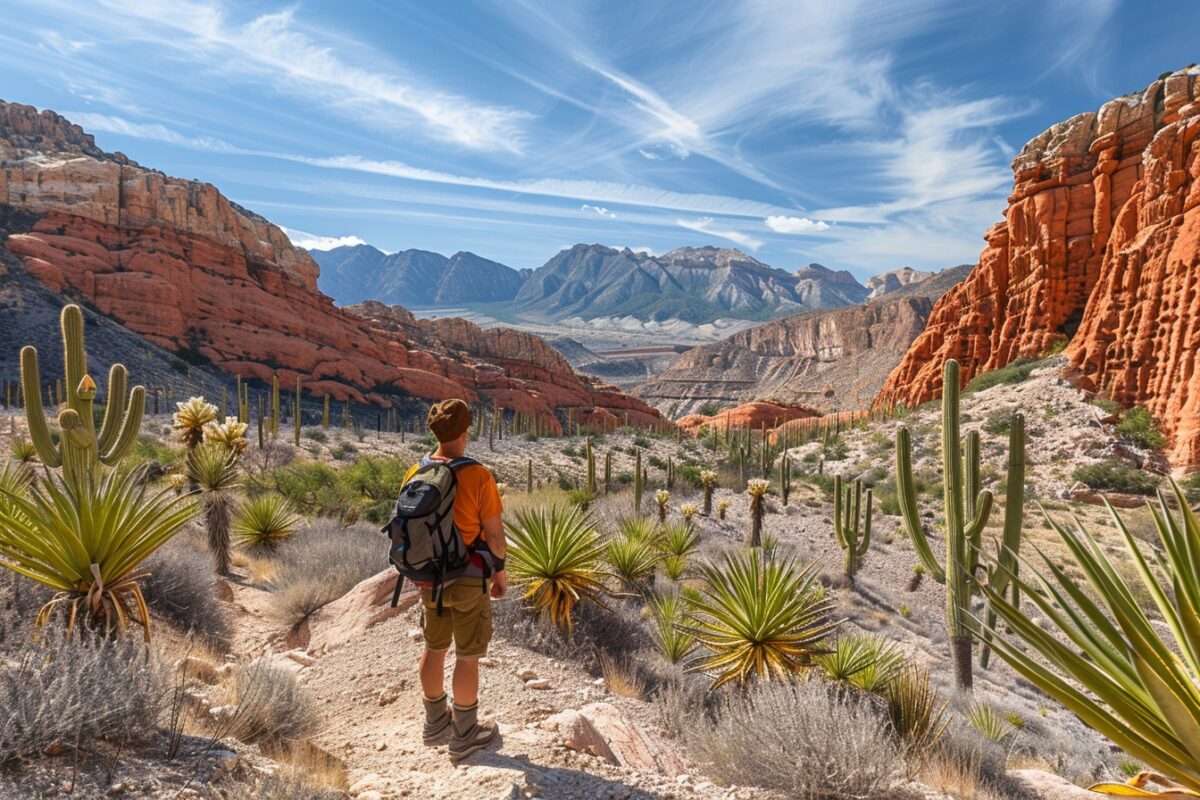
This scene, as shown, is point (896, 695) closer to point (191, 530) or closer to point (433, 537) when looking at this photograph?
point (433, 537)

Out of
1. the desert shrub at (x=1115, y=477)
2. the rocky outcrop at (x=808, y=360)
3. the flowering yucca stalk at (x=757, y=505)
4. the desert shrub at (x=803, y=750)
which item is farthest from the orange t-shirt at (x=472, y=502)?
the rocky outcrop at (x=808, y=360)

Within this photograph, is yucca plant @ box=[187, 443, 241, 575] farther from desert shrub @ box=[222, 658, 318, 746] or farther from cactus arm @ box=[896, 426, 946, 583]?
cactus arm @ box=[896, 426, 946, 583]

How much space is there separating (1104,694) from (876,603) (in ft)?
39.6

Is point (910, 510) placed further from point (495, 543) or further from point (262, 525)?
point (262, 525)

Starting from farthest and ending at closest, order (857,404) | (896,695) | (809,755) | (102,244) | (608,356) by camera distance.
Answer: (608,356) < (857,404) < (102,244) < (896,695) < (809,755)

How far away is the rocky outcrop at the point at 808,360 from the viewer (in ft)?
265

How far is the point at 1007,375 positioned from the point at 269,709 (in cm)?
4135

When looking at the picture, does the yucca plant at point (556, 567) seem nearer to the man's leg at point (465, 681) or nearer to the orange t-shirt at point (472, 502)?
the man's leg at point (465, 681)

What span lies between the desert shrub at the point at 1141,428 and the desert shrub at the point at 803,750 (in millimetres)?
30284

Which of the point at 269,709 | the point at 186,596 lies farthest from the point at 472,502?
the point at 186,596

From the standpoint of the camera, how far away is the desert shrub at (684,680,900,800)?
121 inches

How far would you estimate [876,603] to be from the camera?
12.9 metres

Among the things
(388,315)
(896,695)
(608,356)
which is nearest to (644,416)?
(388,315)

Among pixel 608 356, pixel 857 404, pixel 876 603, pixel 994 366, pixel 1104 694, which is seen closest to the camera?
pixel 1104 694
